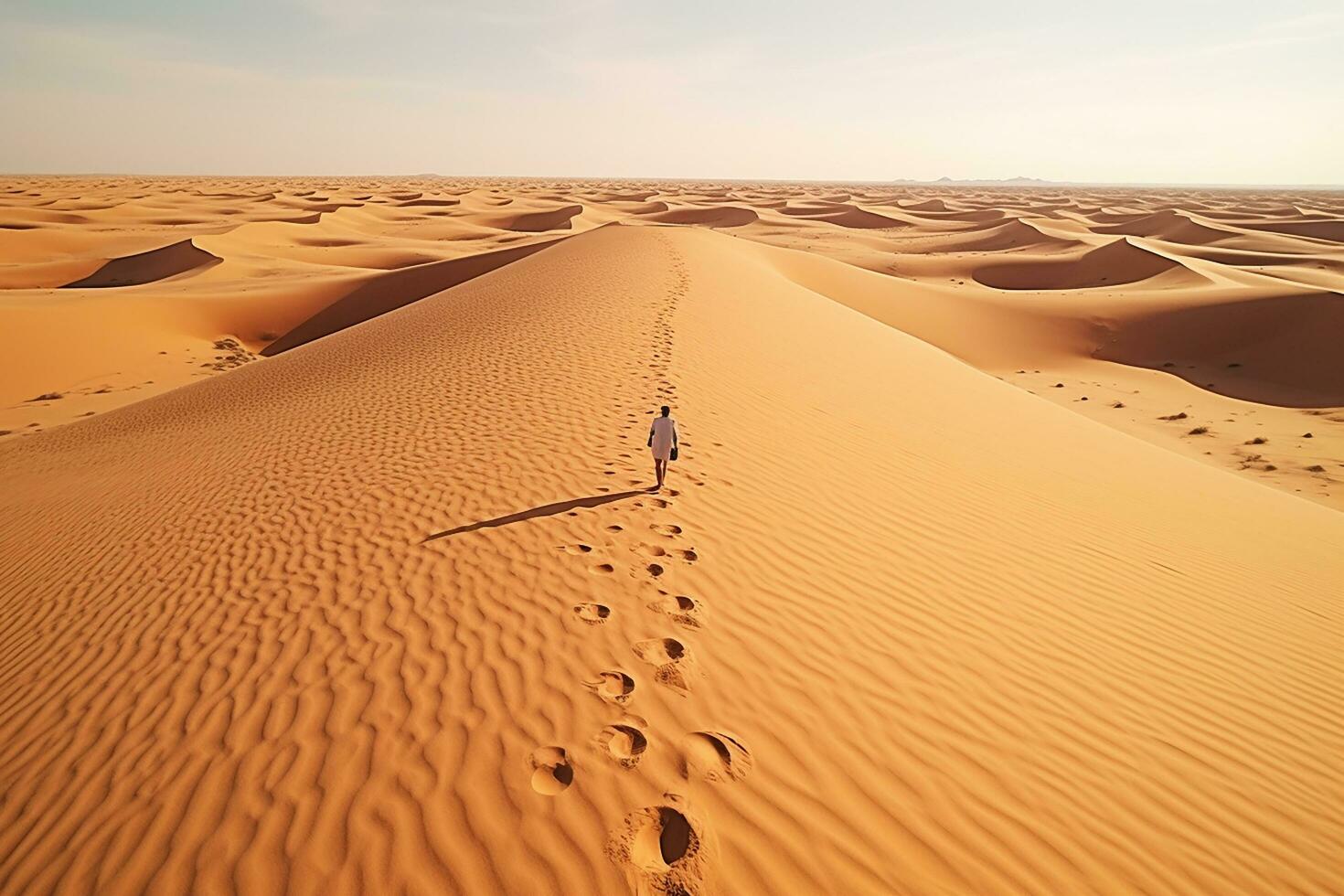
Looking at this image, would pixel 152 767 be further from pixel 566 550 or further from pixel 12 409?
pixel 12 409

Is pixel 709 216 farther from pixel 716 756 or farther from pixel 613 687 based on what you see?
pixel 716 756

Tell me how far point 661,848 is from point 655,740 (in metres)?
0.57

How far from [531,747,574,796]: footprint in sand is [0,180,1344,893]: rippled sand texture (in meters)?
0.02

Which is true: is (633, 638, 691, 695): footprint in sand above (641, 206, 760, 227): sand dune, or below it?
below

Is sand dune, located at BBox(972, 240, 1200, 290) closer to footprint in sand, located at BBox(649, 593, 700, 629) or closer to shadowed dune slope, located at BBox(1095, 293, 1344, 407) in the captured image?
shadowed dune slope, located at BBox(1095, 293, 1344, 407)

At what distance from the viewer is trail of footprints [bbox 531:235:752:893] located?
9.36 feet

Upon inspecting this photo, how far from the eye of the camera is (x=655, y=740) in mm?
3418

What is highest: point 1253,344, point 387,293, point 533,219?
point 533,219

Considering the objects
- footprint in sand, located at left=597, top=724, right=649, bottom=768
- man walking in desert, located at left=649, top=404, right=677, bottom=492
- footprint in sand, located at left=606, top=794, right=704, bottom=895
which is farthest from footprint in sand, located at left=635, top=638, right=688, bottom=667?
man walking in desert, located at left=649, top=404, right=677, bottom=492

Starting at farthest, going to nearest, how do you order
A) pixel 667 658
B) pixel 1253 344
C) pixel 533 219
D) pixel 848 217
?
pixel 848 217 → pixel 533 219 → pixel 1253 344 → pixel 667 658

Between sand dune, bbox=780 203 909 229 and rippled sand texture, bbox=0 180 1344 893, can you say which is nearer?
rippled sand texture, bbox=0 180 1344 893

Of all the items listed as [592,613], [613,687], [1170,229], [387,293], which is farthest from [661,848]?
[1170,229]

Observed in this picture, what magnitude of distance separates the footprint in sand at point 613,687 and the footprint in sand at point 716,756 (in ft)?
1.45

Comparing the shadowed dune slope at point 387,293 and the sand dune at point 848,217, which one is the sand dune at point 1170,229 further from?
the shadowed dune slope at point 387,293
